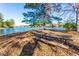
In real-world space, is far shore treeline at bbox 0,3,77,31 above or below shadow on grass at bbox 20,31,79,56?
above

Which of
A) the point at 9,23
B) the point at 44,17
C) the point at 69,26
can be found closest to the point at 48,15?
the point at 44,17

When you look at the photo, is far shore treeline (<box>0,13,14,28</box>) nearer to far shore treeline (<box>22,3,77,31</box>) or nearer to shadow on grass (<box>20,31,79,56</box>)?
far shore treeline (<box>22,3,77,31</box>)

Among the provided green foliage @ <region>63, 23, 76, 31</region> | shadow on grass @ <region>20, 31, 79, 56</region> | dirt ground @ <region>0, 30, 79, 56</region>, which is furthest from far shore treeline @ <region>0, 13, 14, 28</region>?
green foliage @ <region>63, 23, 76, 31</region>

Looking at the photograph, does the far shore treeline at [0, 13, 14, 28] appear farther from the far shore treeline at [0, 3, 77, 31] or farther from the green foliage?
the green foliage

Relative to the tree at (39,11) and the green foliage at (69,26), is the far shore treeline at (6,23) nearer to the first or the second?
the tree at (39,11)

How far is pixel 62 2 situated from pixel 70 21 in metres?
0.21

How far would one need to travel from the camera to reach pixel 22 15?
5.66 ft

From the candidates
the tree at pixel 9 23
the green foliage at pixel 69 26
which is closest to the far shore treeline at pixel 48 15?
the green foliage at pixel 69 26

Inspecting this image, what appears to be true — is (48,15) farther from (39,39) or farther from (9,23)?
(9,23)

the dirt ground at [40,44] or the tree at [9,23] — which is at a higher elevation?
the tree at [9,23]

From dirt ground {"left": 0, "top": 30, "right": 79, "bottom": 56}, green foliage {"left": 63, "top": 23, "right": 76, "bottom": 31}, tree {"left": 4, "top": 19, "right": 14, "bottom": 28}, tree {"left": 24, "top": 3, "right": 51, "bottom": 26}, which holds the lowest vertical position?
dirt ground {"left": 0, "top": 30, "right": 79, "bottom": 56}

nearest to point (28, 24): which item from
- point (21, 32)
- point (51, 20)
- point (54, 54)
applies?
point (21, 32)

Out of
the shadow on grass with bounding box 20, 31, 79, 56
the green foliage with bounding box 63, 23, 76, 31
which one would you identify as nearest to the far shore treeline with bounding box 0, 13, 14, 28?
the shadow on grass with bounding box 20, 31, 79, 56

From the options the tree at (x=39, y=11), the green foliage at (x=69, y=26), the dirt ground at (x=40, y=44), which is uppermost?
the tree at (x=39, y=11)
